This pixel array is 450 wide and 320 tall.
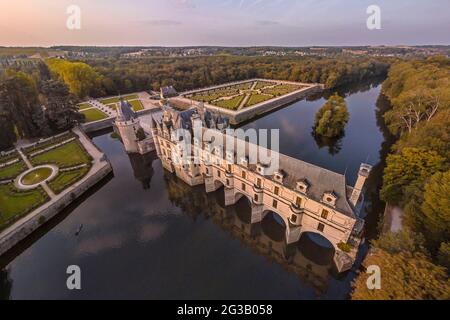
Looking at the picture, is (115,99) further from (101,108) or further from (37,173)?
(37,173)

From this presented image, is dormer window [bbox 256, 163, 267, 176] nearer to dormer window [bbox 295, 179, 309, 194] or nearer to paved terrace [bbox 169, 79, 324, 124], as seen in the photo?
dormer window [bbox 295, 179, 309, 194]

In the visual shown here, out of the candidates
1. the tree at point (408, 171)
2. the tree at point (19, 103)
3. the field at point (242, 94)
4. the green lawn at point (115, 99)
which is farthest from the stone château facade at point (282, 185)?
the green lawn at point (115, 99)

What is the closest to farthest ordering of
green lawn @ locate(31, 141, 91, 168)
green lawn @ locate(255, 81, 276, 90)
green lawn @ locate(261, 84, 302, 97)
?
green lawn @ locate(31, 141, 91, 168), green lawn @ locate(261, 84, 302, 97), green lawn @ locate(255, 81, 276, 90)

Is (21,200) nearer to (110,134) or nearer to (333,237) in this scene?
(110,134)

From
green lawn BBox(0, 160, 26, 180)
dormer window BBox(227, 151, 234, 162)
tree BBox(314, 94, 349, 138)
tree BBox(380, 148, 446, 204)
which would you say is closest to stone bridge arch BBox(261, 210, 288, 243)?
dormer window BBox(227, 151, 234, 162)

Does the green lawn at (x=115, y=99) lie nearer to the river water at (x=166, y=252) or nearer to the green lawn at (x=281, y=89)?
the green lawn at (x=281, y=89)

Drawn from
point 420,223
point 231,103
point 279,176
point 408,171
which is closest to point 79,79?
point 231,103
